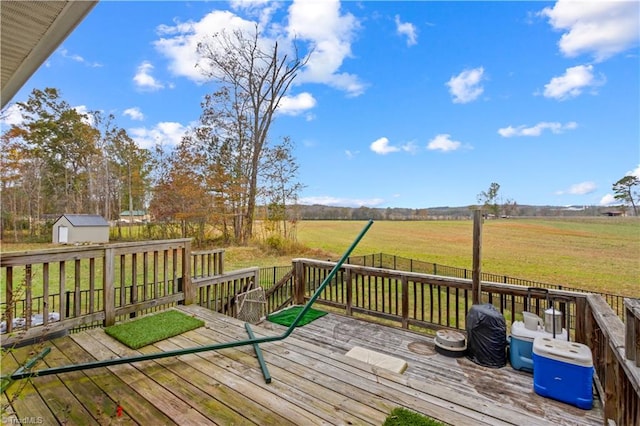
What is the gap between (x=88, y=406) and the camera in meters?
1.63

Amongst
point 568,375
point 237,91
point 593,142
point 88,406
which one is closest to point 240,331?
point 88,406

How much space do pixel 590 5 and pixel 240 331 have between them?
6.45 meters

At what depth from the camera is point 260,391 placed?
1.80 metres

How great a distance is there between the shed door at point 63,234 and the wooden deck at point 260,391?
13.3 feet

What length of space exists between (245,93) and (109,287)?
32.1 ft

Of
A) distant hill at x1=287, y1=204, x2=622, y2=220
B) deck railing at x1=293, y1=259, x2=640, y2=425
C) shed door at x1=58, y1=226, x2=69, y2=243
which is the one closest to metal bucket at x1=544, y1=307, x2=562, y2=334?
deck railing at x1=293, y1=259, x2=640, y2=425

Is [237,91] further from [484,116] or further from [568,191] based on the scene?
[568,191]

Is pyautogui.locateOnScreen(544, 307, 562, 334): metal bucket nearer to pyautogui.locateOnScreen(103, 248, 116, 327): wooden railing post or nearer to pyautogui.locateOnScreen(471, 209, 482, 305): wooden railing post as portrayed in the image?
pyautogui.locateOnScreen(471, 209, 482, 305): wooden railing post

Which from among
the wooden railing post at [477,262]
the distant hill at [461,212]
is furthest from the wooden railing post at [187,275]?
the wooden railing post at [477,262]

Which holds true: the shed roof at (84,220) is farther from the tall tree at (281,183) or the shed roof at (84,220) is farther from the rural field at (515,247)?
the tall tree at (281,183)

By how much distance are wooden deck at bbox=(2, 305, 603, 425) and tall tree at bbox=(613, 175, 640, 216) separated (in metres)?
5.02

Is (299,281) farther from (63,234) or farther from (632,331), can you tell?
(63,234)

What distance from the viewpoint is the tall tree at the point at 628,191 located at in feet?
16.5

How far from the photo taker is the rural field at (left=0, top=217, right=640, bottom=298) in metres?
5.89
